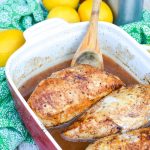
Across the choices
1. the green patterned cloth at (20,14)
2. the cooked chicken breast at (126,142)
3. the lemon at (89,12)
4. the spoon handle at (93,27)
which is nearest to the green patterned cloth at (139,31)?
the lemon at (89,12)

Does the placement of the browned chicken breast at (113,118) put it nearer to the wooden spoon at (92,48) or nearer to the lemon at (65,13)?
the wooden spoon at (92,48)

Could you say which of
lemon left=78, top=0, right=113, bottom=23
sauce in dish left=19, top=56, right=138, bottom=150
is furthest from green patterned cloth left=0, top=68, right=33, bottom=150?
lemon left=78, top=0, right=113, bottom=23

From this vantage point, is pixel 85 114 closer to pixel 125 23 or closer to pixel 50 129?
pixel 50 129

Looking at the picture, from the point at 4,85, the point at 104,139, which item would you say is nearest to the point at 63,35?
the point at 4,85

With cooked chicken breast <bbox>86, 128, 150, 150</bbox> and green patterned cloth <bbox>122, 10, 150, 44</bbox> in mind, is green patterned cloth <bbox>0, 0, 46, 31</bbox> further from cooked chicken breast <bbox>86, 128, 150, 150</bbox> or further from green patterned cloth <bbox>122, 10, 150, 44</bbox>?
cooked chicken breast <bbox>86, 128, 150, 150</bbox>

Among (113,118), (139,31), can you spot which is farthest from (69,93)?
(139,31)

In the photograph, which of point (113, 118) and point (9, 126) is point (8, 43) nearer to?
point (9, 126)
